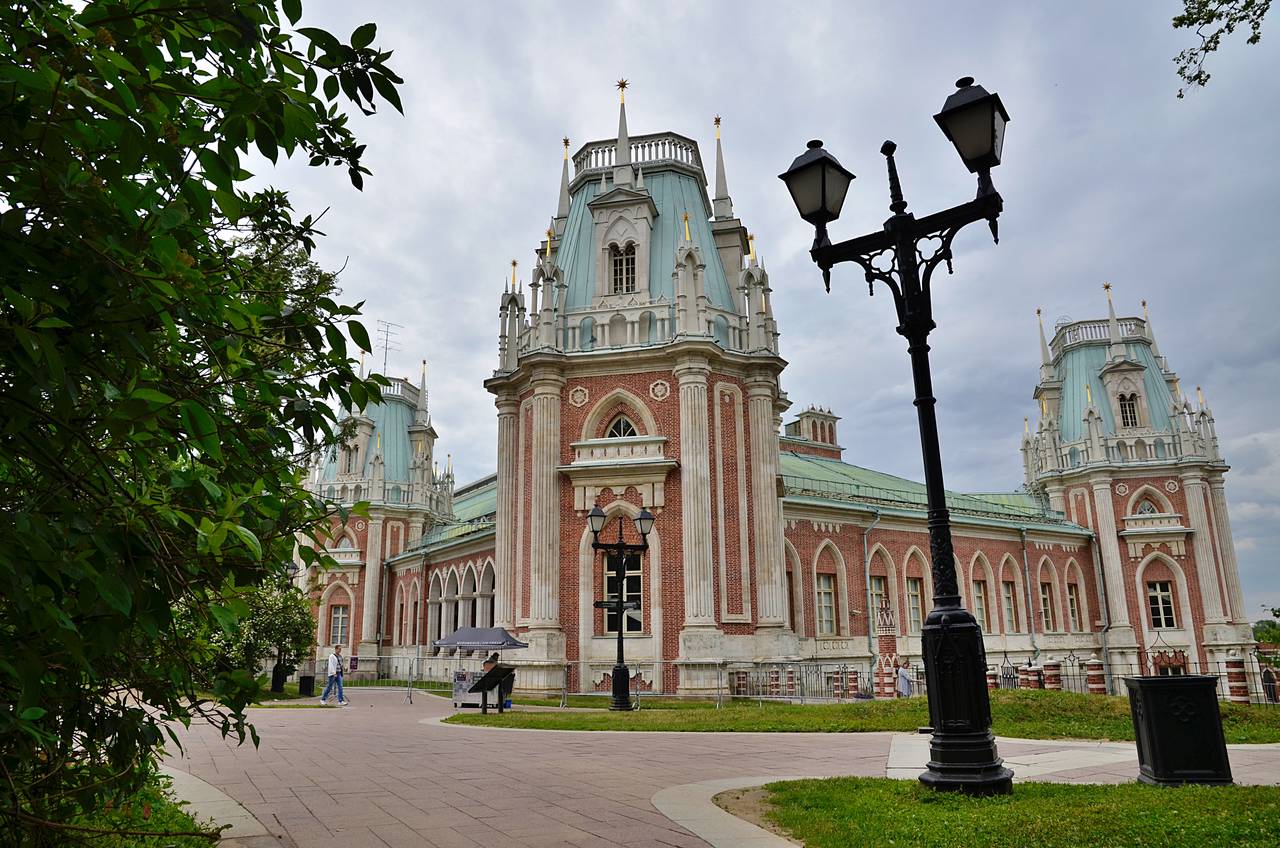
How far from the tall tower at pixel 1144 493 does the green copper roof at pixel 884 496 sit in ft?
8.10

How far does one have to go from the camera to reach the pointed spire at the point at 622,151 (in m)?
→ 30.8

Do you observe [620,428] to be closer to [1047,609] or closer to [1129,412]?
[1047,609]

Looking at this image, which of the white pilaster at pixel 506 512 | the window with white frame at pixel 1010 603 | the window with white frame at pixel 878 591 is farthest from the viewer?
the window with white frame at pixel 1010 603

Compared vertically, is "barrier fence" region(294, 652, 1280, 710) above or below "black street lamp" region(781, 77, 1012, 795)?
below

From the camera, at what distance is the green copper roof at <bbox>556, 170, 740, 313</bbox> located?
96.4 feet

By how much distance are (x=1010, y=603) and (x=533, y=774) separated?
38253 mm

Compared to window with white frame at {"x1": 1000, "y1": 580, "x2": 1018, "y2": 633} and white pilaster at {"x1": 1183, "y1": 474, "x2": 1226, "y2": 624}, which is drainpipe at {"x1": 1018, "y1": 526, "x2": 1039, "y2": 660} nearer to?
window with white frame at {"x1": 1000, "y1": 580, "x2": 1018, "y2": 633}

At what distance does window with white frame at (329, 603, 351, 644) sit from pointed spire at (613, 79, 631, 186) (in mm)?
29366

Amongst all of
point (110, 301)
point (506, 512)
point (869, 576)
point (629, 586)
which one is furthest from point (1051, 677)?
point (110, 301)

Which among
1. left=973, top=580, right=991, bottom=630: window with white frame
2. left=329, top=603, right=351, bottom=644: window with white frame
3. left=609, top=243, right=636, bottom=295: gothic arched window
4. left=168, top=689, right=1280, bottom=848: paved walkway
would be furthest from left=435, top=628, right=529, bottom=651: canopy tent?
left=329, top=603, right=351, bottom=644: window with white frame

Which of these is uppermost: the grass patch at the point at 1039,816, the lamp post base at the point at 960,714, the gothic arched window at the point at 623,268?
the gothic arched window at the point at 623,268

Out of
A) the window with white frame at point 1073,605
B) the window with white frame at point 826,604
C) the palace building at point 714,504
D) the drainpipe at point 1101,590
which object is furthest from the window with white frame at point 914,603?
the drainpipe at point 1101,590

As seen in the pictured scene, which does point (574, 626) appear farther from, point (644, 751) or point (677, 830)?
point (677, 830)

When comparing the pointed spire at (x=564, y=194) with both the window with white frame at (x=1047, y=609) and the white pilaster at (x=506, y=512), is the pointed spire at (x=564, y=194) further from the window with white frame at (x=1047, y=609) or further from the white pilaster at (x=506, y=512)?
the window with white frame at (x=1047, y=609)
